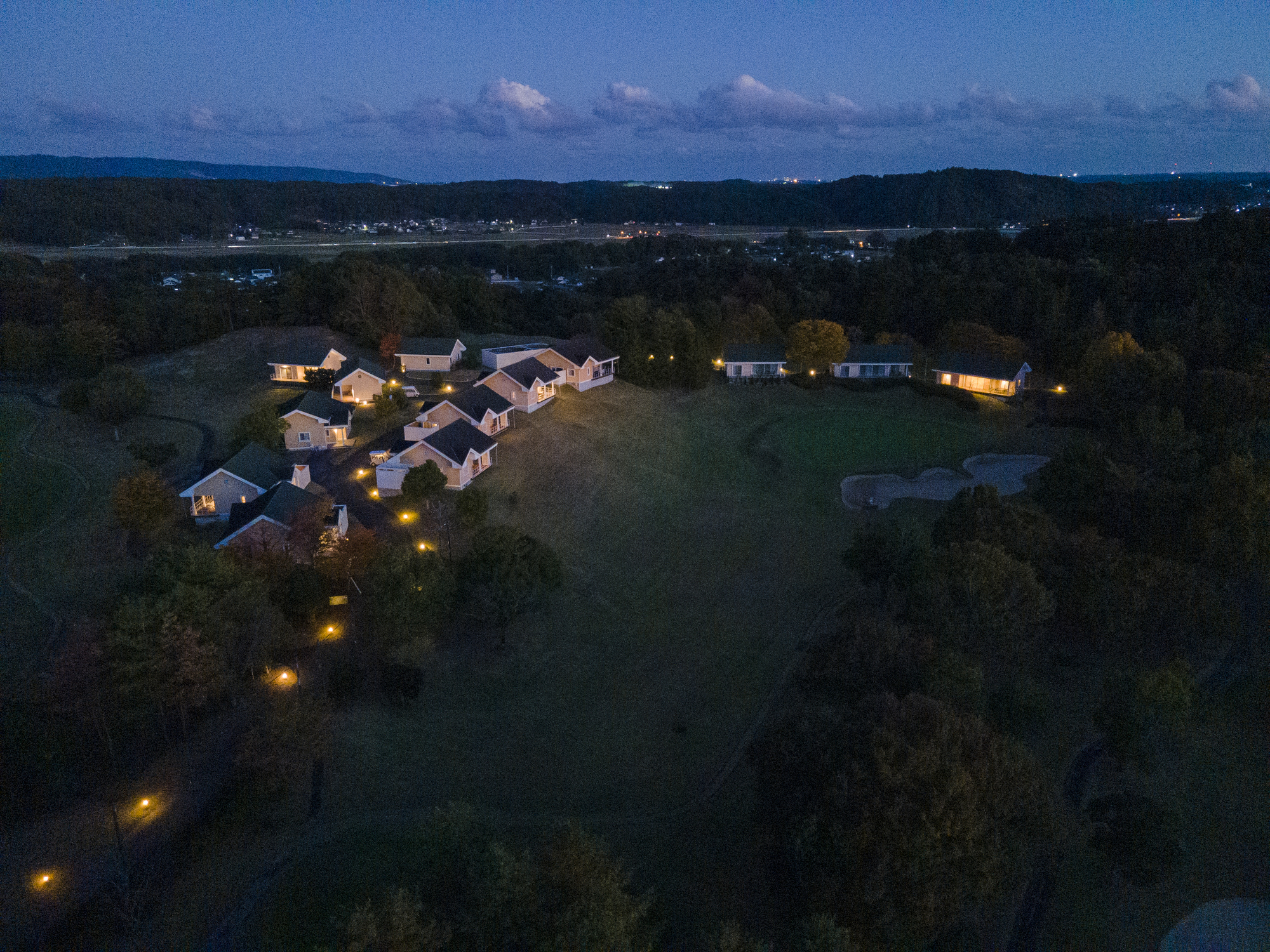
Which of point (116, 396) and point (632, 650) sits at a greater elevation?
point (116, 396)

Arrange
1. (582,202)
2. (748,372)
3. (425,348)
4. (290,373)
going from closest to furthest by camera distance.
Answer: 1. (290,373)
2. (425,348)
3. (748,372)
4. (582,202)

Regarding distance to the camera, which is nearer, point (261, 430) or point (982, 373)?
point (261, 430)

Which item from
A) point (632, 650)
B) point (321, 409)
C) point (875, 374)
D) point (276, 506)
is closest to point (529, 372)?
point (321, 409)

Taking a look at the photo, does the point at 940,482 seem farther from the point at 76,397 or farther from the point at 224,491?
the point at 76,397

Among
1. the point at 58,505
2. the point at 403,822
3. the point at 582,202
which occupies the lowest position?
the point at 403,822

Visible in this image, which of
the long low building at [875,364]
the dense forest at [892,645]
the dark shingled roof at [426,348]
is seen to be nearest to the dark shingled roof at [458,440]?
the dense forest at [892,645]

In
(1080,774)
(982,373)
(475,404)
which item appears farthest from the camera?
(982,373)

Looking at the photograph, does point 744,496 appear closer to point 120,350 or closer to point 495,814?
point 495,814
